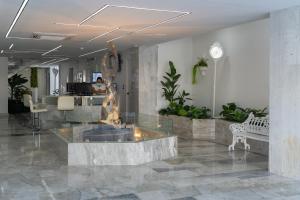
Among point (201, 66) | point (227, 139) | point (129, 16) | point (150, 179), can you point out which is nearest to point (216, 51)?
point (201, 66)

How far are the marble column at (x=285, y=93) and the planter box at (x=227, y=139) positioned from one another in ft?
5.10

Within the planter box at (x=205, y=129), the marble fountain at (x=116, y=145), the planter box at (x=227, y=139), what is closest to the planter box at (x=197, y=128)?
the planter box at (x=205, y=129)

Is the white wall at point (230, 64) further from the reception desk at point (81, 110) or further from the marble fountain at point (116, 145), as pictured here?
the marble fountain at point (116, 145)

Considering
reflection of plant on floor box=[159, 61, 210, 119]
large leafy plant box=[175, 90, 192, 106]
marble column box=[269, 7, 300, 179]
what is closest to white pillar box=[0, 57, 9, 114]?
reflection of plant on floor box=[159, 61, 210, 119]

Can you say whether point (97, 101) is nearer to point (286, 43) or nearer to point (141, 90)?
point (141, 90)

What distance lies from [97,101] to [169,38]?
4376mm

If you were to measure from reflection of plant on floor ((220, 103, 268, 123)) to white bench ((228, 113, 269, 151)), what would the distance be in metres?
0.53

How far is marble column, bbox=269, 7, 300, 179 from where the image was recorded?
4852 millimetres

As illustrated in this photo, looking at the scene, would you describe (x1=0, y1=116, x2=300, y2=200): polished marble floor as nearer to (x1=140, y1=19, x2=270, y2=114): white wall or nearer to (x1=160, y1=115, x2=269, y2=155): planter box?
(x1=160, y1=115, x2=269, y2=155): planter box

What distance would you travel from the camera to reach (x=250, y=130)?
22.0 feet

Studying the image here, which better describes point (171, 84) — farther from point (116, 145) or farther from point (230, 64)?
point (116, 145)

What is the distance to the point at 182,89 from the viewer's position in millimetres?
10680

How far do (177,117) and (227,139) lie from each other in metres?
1.79

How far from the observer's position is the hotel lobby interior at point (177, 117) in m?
4.65
